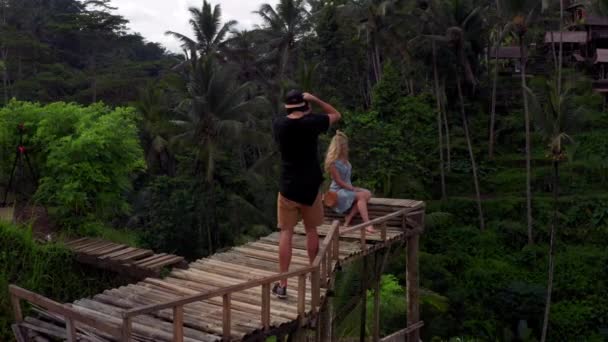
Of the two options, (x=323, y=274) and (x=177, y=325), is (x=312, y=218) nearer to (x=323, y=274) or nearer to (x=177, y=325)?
(x=323, y=274)

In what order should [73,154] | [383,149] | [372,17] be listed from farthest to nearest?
[372,17]
[383,149]
[73,154]

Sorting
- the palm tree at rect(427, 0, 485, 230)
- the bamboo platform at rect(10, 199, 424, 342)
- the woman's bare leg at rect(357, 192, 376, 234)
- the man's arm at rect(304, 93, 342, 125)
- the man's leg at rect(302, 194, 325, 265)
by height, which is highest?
the palm tree at rect(427, 0, 485, 230)

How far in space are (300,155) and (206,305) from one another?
207cm

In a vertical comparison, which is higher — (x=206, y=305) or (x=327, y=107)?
(x=327, y=107)

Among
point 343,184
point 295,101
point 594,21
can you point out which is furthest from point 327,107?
point 594,21

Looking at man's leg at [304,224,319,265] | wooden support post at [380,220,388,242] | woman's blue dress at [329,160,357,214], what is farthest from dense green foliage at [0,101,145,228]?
man's leg at [304,224,319,265]

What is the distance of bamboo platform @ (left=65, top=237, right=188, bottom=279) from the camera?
1222 cm

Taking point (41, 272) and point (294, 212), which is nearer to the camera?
point (294, 212)

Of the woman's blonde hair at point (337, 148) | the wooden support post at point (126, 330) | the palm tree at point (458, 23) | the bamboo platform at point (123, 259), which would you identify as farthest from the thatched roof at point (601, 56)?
the wooden support post at point (126, 330)

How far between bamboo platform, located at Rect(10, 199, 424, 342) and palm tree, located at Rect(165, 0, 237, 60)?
28870mm

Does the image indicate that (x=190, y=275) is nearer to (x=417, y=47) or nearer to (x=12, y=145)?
(x=12, y=145)

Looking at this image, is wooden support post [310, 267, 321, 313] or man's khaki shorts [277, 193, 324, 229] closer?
man's khaki shorts [277, 193, 324, 229]

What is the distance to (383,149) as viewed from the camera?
2481 centimetres

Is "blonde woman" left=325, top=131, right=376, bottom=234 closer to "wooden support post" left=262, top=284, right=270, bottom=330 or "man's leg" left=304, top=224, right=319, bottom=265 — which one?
"man's leg" left=304, top=224, right=319, bottom=265
